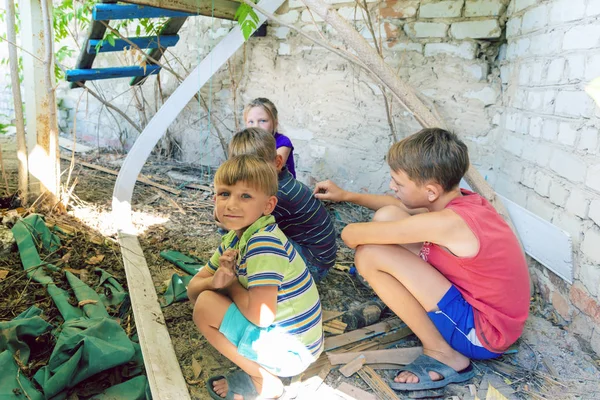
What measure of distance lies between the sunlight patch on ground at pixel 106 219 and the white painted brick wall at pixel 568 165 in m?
2.63

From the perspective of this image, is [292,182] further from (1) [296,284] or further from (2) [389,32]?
(2) [389,32]

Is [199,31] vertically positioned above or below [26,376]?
above

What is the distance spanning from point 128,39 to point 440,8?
104 inches

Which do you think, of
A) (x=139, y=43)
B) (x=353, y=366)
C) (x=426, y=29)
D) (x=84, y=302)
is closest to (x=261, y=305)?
(x=353, y=366)

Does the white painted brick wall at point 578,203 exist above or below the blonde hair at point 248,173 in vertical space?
below

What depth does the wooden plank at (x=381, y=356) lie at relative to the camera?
1990 millimetres

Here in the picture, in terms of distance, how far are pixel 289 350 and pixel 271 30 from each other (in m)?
3.27

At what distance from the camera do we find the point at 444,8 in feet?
10.4

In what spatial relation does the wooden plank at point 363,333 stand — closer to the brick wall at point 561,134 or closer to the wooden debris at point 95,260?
the brick wall at point 561,134

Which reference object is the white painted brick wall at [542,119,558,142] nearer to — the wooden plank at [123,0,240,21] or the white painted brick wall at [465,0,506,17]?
the white painted brick wall at [465,0,506,17]

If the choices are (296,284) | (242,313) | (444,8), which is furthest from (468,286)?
(444,8)

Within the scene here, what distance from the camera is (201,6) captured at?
11.5 ft

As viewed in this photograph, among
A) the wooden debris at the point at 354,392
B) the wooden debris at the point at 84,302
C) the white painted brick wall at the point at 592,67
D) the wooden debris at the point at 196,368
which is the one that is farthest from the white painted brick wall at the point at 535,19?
the wooden debris at the point at 84,302

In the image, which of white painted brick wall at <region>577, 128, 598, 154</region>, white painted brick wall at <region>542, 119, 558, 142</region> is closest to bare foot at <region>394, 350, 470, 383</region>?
white painted brick wall at <region>577, 128, 598, 154</region>
